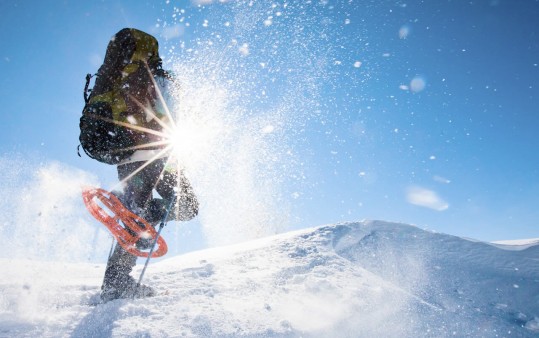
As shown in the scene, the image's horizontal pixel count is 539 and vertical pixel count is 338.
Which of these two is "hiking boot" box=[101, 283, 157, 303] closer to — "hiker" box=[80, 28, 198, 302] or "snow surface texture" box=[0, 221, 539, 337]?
"hiker" box=[80, 28, 198, 302]

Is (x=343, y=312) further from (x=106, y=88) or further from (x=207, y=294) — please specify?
(x=106, y=88)

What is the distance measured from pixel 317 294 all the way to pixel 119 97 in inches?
135

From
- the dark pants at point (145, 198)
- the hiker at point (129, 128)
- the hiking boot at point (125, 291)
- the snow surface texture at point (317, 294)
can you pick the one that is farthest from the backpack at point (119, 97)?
the snow surface texture at point (317, 294)

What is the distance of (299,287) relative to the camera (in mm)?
4359

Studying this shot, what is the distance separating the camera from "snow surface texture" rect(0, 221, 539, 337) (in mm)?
2680

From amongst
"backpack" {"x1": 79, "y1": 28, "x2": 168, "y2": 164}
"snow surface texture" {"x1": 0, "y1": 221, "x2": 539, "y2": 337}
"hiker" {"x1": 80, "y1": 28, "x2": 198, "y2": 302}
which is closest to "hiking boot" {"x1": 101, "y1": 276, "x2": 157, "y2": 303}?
"hiker" {"x1": 80, "y1": 28, "x2": 198, "y2": 302}

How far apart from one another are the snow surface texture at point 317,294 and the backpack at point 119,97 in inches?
63.1

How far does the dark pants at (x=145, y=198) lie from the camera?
341cm

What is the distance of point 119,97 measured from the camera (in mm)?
3252

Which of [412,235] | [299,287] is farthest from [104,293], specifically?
[412,235]

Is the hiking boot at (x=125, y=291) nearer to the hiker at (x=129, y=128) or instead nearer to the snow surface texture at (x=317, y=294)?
the hiker at (x=129, y=128)

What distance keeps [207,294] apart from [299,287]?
1330 mm

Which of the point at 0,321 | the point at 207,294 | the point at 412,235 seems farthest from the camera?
the point at 412,235

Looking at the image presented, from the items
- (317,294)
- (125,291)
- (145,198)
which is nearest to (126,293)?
(125,291)
